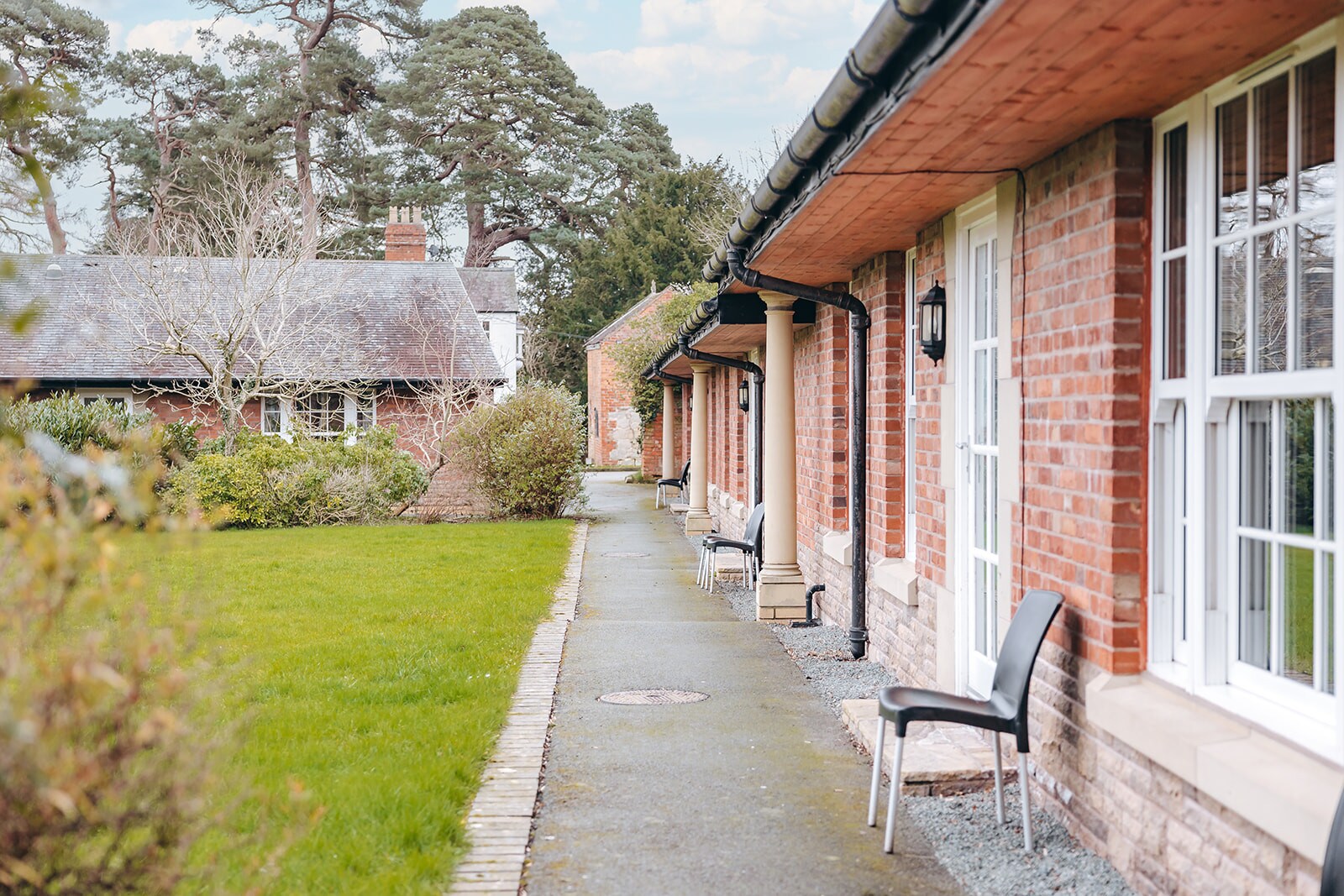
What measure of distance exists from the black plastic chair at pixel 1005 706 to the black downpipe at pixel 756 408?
9.12m

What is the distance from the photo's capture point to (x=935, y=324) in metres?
6.69

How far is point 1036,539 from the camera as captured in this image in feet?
16.8

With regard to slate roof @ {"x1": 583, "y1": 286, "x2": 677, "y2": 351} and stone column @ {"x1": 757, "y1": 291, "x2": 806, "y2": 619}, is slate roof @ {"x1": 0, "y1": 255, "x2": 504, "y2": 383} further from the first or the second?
stone column @ {"x1": 757, "y1": 291, "x2": 806, "y2": 619}

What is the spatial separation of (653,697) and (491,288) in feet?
124

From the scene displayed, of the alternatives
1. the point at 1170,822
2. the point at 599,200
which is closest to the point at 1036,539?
the point at 1170,822

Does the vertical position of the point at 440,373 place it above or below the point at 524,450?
above

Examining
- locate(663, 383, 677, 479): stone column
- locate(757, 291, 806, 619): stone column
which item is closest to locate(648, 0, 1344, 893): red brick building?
locate(757, 291, 806, 619): stone column

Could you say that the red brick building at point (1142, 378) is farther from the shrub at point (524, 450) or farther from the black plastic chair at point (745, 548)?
the shrub at point (524, 450)

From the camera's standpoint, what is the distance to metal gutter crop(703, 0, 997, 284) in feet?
11.5

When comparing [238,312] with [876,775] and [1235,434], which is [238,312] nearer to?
[876,775]

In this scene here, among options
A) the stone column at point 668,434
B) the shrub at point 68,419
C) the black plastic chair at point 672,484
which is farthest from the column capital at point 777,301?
the stone column at point 668,434

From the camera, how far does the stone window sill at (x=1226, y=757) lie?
307cm

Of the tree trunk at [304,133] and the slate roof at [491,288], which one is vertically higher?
the tree trunk at [304,133]

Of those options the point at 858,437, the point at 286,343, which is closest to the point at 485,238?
the point at 286,343
